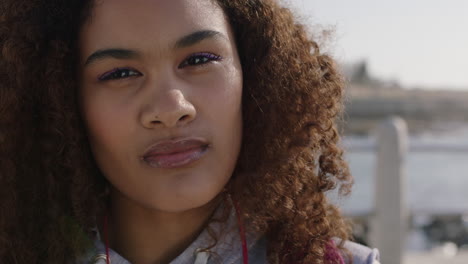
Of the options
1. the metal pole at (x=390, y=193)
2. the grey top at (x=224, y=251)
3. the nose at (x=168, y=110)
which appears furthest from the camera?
the metal pole at (x=390, y=193)

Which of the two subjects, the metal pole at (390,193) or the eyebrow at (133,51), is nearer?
the eyebrow at (133,51)

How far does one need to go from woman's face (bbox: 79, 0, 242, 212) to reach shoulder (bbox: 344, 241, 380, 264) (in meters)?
0.42

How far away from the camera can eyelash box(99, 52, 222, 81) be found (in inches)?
64.8

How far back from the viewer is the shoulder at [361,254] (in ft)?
5.80

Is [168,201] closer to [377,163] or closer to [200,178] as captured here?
[200,178]

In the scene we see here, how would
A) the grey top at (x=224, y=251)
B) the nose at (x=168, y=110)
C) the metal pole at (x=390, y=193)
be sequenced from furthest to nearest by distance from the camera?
1. the metal pole at (x=390, y=193)
2. the grey top at (x=224, y=251)
3. the nose at (x=168, y=110)

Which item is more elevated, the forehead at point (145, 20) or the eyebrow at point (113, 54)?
the forehead at point (145, 20)

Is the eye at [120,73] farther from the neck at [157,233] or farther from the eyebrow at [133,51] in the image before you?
the neck at [157,233]

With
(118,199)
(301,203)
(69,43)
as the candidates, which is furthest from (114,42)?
(301,203)

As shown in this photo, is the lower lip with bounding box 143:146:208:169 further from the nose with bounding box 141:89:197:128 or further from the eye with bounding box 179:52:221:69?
the eye with bounding box 179:52:221:69

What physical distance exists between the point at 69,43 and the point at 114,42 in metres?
0.21

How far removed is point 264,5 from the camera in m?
1.87

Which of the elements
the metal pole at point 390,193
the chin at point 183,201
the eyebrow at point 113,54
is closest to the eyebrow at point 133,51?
the eyebrow at point 113,54

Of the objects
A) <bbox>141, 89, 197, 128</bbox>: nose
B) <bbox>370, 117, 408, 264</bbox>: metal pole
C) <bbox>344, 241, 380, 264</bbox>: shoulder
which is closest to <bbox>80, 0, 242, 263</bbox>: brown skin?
<bbox>141, 89, 197, 128</bbox>: nose
